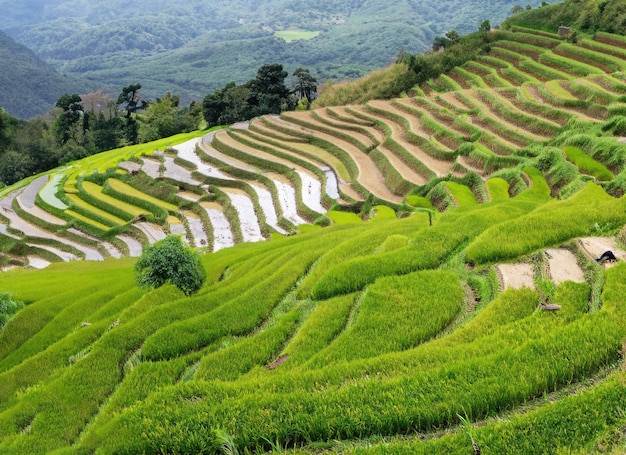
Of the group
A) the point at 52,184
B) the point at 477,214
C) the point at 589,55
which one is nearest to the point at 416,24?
the point at 589,55

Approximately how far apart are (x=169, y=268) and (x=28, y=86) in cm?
10918

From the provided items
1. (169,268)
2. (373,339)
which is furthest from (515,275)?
(169,268)

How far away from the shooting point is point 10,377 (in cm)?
821

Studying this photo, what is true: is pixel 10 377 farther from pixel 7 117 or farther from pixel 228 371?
pixel 7 117

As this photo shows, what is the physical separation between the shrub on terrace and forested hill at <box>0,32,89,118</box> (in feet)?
326

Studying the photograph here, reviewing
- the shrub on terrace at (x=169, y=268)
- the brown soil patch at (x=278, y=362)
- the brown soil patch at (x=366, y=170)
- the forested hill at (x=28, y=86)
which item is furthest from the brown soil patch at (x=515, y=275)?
the forested hill at (x=28, y=86)

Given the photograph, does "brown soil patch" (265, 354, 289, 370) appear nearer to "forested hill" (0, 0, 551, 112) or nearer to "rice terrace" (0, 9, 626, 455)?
"rice terrace" (0, 9, 626, 455)

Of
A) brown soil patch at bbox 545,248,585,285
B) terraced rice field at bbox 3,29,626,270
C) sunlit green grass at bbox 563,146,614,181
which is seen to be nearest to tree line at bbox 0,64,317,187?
terraced rice field at bbox 3,29,626,270

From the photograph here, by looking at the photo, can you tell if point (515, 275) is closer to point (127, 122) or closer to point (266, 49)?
point (127, 122)

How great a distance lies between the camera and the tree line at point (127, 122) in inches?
1623

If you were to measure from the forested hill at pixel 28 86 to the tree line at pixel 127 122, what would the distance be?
154 ft

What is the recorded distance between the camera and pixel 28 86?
9931cm

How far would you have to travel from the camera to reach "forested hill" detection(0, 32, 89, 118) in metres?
95.1

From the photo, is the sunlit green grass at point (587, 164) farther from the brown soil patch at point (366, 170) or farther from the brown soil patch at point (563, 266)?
the brown soil patch at point (563, 266)
